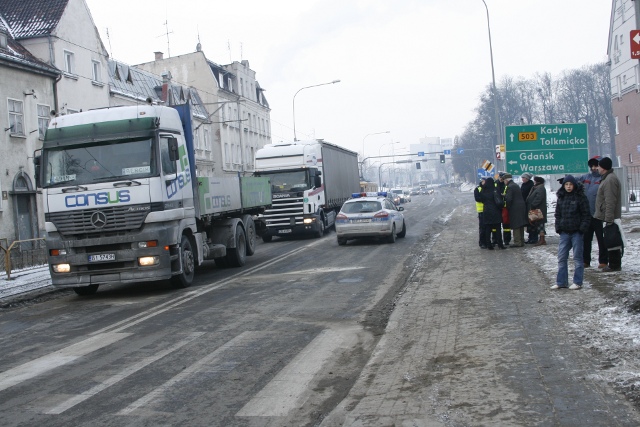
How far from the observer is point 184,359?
7.76m

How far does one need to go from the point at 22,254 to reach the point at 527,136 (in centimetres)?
1485

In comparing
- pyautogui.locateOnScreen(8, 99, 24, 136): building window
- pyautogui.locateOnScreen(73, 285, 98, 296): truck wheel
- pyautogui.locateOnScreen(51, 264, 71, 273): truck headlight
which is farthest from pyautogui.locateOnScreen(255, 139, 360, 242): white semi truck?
pyautogui.locateOnScreen(51, 264, 71, 273): truck headlight

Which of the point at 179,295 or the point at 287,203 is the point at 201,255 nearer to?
the point at 179,295

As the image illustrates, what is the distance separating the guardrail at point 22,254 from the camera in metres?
18.1

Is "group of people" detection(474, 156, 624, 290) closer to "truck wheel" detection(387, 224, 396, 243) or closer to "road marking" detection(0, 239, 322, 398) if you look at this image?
"truck wheel" detection(387, 224, 396, 243)

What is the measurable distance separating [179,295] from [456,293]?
16.6ft

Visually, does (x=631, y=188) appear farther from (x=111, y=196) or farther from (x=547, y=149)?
(x=111, y=196)

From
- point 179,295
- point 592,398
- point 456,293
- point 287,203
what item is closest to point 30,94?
point 287,203

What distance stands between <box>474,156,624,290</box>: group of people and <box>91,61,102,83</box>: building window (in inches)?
1005

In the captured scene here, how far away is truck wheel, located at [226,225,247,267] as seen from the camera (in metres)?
17.7

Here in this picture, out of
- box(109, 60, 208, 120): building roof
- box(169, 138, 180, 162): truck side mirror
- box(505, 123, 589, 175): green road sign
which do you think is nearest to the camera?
box(169, 138, 180, 162): truck side mirror

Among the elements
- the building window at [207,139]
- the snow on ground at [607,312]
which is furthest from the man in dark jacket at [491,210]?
the building window at [207,139]

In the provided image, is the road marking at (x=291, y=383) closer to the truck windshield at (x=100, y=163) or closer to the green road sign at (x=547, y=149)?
the truck windshield at (x=100, y=163)

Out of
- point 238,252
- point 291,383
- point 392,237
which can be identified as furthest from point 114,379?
point 392,237
